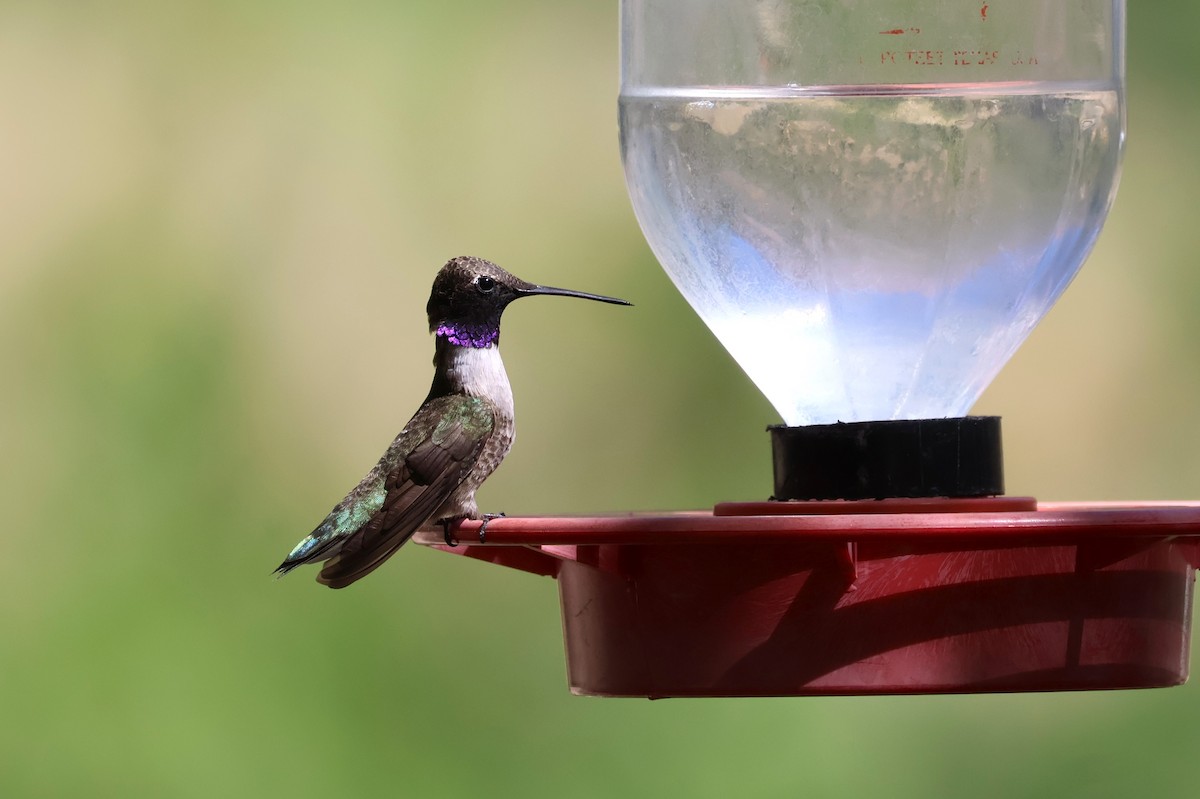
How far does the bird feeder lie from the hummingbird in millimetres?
305

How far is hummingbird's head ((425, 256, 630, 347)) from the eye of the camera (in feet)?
10.9

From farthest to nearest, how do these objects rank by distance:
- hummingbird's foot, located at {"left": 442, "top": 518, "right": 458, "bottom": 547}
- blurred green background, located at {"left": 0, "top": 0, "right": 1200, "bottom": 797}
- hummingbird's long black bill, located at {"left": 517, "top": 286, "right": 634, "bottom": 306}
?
blurred green background, located at {"left": 0, "top": 0, "right": 1200, "bottom": 797}, hummingbird's long black bill, located at {"left": 517, "top": 286, "right": 634, "bottom": 306}, hummingbird's foot, located at {"left": 442, "top": 518, "right": 458, "bottom": 547}

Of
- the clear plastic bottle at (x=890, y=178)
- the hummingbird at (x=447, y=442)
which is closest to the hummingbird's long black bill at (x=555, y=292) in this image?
the hummingbird at (x=447, y=442)

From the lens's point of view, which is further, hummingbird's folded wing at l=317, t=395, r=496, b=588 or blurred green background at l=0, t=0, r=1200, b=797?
blurred green background at l=0, t=0, r=1200, b=797

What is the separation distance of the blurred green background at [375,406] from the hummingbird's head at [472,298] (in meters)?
2.65

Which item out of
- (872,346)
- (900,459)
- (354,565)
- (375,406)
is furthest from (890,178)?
(375,406)

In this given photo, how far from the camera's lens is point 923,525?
1.93 meters

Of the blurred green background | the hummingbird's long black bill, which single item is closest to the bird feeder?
the hummingbird's long black bill

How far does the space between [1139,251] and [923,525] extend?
4542 mm

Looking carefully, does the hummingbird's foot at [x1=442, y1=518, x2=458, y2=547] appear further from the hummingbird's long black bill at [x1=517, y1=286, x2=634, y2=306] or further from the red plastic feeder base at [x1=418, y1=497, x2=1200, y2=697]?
the hummingbird's long black bill at [x1=517, y1=286, x2=634, y2=306]

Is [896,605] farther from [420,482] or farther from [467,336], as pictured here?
[467,336]

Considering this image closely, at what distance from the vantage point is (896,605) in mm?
2053

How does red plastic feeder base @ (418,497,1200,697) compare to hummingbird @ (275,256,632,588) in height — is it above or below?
below

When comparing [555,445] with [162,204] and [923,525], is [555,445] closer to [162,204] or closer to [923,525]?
[162,204]
